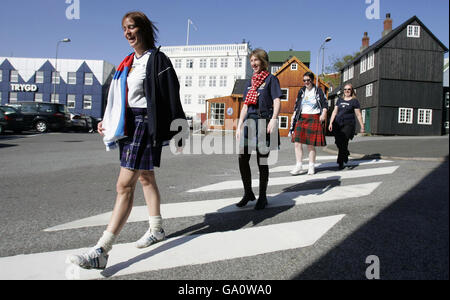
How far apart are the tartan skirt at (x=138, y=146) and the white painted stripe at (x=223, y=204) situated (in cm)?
114

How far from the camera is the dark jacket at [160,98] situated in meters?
2.66

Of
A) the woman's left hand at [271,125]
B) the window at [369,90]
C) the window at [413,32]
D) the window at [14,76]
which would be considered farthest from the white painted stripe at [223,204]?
the window at [14,76]

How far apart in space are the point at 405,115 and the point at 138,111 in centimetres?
3489

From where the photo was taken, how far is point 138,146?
271 cm

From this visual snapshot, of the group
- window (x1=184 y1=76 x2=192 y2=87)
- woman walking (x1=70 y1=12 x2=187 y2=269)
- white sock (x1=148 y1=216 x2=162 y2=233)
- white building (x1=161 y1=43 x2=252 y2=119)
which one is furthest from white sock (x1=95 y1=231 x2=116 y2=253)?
window (x1=184 y1=76 x2=192 y2=87)

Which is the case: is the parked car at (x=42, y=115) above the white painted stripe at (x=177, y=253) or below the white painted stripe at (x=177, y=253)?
above

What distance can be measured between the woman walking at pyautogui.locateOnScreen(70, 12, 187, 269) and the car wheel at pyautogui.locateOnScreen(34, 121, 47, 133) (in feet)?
68.1

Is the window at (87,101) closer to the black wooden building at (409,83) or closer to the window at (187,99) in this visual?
the window at (187,99)

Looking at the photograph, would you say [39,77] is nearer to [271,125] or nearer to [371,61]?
[371,61]

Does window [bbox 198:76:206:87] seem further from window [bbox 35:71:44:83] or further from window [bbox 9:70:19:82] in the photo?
window [bbox 9:70:19:82]

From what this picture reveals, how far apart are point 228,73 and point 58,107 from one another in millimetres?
39720

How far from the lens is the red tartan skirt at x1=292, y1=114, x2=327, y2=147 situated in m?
6.84

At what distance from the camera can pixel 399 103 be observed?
32875 millimetres

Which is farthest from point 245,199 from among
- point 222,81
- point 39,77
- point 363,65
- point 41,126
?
point 222,81
